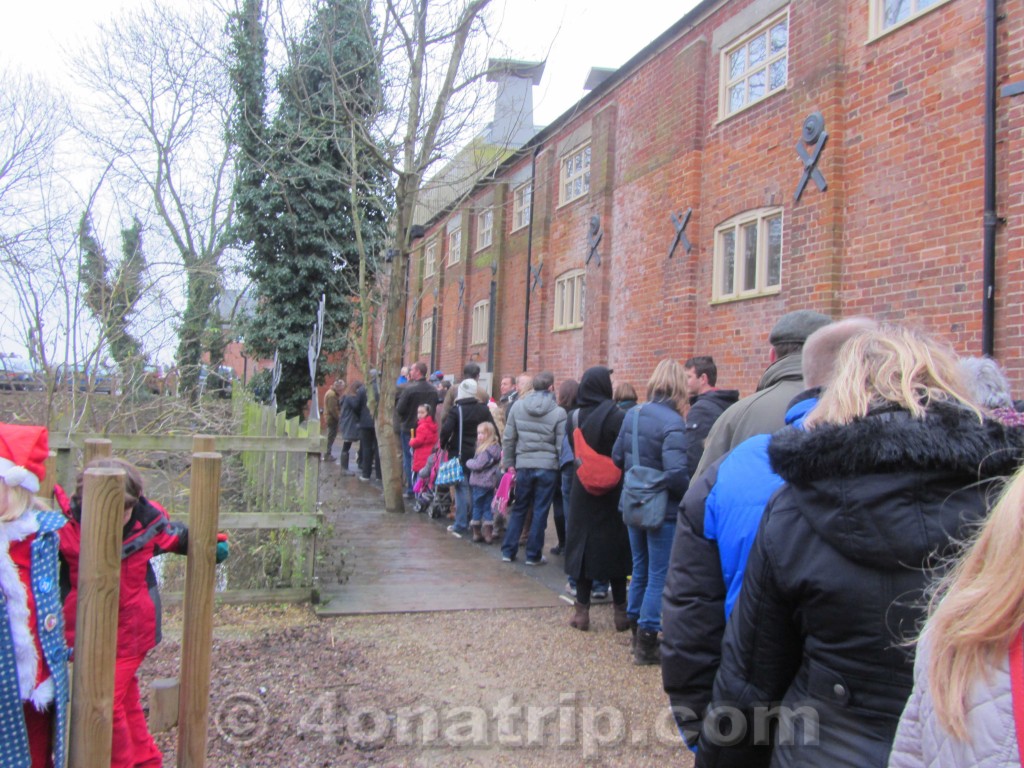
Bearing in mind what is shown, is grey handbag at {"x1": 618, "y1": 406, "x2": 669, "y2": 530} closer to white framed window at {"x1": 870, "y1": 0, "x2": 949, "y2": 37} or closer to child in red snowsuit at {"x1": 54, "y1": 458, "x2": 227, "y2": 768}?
child in red snowsuit at {"x1": 54, "y1": 458, "x2": 227, "y2": 768}

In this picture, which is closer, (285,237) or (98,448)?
(98,448)

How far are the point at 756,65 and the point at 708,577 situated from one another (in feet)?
31.5

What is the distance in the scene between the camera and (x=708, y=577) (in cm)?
218

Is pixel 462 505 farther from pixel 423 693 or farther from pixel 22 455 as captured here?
pixel 22 455

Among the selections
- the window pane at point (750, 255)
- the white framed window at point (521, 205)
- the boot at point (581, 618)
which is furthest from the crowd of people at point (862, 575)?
the white framed window at point (521, 205)

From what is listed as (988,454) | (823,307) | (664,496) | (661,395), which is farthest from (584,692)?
(823,307)

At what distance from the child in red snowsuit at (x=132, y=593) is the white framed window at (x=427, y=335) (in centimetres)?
2176

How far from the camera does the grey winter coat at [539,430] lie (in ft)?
25.3

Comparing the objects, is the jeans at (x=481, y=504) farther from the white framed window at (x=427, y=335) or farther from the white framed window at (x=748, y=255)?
the white framed window at (x=427, y=335)

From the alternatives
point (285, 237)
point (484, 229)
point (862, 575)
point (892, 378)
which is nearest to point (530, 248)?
point (484, 229)

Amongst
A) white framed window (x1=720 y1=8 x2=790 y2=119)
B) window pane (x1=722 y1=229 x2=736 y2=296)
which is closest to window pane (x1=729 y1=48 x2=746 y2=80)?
white framed window (x1=720 y1=8 x2=790 y2=119)

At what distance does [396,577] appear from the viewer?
716 centimetres

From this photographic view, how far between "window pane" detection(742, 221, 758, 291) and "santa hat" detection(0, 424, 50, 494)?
8938 millimetres

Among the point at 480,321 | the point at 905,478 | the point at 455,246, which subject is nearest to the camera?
the point at 905,478
